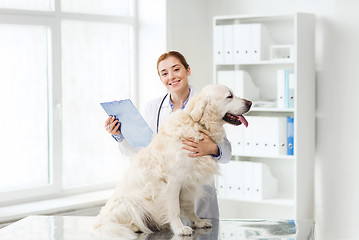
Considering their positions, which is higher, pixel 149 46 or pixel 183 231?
pixel 149 46

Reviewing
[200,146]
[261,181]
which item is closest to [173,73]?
[200,146]

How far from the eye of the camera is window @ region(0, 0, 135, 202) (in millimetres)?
3910

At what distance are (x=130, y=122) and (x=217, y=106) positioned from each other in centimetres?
44

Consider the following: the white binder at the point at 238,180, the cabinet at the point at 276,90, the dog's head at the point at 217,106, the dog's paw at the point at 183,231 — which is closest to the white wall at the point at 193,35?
the cabinet at the point at 276,90

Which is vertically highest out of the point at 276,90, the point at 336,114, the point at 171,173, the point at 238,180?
the point at 276,90

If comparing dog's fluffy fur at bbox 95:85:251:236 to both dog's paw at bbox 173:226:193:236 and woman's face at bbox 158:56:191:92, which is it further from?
woman's face at bbox 158:56:191:92

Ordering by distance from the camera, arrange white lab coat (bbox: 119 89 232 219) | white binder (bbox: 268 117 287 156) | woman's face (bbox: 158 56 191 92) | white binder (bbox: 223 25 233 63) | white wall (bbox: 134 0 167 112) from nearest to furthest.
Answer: woman's face (bbox: 158 56 191 92), white lab coat (bbox: 119 89 232 219), white binder (bbox: 268 117 287 156), white binder (bbox: 223 25 233 63), white wall (bbox: 134 0 167 112)

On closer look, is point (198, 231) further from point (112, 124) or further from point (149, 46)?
point (149, 46)

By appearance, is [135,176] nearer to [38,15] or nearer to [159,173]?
[159,173]

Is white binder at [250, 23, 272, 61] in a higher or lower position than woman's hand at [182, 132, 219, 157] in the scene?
higher

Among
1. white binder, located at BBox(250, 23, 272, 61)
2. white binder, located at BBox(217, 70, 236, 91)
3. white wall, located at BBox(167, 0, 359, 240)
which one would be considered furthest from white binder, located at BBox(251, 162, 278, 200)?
white binder, located at BBox(250, 23, 272, 61)

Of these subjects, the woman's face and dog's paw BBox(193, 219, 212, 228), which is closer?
dog's paw BBox(193, 219, 212, 228)

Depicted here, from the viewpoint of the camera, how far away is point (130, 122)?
2.30 metres

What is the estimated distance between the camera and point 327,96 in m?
4.04
